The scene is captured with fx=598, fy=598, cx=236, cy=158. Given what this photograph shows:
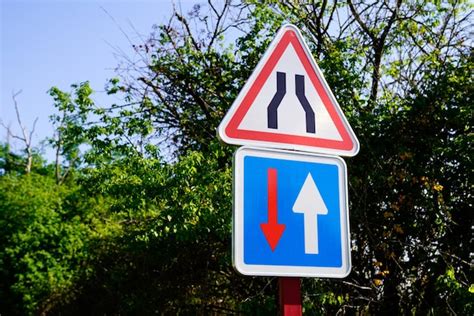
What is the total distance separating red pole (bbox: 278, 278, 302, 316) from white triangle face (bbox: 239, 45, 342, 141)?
1.89 feet

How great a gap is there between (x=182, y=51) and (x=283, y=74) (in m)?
7.00

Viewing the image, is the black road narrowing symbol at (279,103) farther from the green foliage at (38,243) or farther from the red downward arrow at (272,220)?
the green foliage at (38,243)

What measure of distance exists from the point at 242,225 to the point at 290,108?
54 cm

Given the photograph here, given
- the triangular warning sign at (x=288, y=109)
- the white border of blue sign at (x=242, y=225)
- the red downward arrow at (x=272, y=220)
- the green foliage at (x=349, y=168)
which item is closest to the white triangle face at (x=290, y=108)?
the triangular warning sign at (x=288, y=109)

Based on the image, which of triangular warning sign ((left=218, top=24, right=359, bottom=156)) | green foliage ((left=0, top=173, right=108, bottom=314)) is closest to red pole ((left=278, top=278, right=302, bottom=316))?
triangular warning sign ((left=218, top=24, right=359, bottom=156))

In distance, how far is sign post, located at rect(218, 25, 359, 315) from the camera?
2.12 meters

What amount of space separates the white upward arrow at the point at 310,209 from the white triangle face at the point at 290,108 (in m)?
0.21

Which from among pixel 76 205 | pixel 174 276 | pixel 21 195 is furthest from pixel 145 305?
pixel 21 195

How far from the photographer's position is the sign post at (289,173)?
6.97 feet

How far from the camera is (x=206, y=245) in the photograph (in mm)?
9516

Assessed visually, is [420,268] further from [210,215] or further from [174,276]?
[174,276]

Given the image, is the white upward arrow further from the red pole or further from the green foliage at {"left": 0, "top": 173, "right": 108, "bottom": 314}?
the green foliage at {"left": 0, "top": 173, "right": 108, "bottom": 314}

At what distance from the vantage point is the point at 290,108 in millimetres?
2363

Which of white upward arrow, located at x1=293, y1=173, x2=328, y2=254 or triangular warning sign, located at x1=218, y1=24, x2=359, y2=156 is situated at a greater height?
triangular warning sign, located at x1=218, y1=24, x2=359, y2=156
